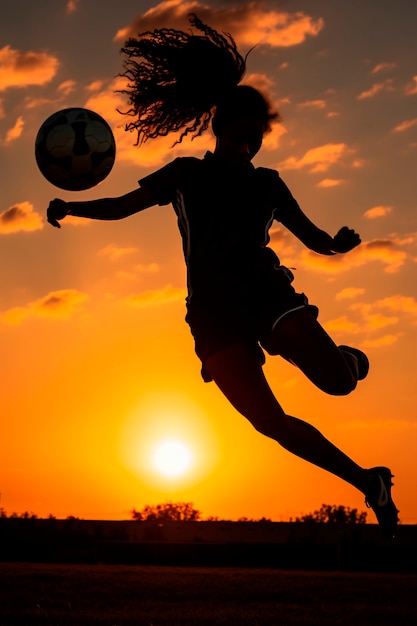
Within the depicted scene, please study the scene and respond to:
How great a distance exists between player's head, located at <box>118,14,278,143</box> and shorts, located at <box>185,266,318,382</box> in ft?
4.29

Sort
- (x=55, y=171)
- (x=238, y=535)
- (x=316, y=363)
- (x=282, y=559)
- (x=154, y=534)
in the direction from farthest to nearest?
1. (x=238, y=535)
2. (x=154, y=534)
3. (x=282, y=559)
4. (x=55, y=171)
5. (x=316, y=363)

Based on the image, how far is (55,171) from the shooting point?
6.85 metres

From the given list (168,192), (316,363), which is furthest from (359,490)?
(168,192)

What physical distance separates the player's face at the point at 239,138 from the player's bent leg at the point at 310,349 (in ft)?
3.43

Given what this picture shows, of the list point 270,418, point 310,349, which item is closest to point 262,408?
point 270,418

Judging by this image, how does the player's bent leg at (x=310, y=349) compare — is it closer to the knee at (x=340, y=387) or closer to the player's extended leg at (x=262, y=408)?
the knee at (x=340, y=387)

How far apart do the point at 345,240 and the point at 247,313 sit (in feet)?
2.84

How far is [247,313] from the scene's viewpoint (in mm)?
5984

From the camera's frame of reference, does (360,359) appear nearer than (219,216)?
No

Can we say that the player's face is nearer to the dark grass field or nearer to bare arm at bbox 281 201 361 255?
bare arm at bbox 281 201 361 255

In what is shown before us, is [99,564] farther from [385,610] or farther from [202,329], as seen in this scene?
[202,329]

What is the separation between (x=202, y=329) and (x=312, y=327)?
2.15 feet

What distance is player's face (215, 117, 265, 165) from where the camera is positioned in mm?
6250

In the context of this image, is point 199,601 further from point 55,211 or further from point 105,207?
point 55,211
